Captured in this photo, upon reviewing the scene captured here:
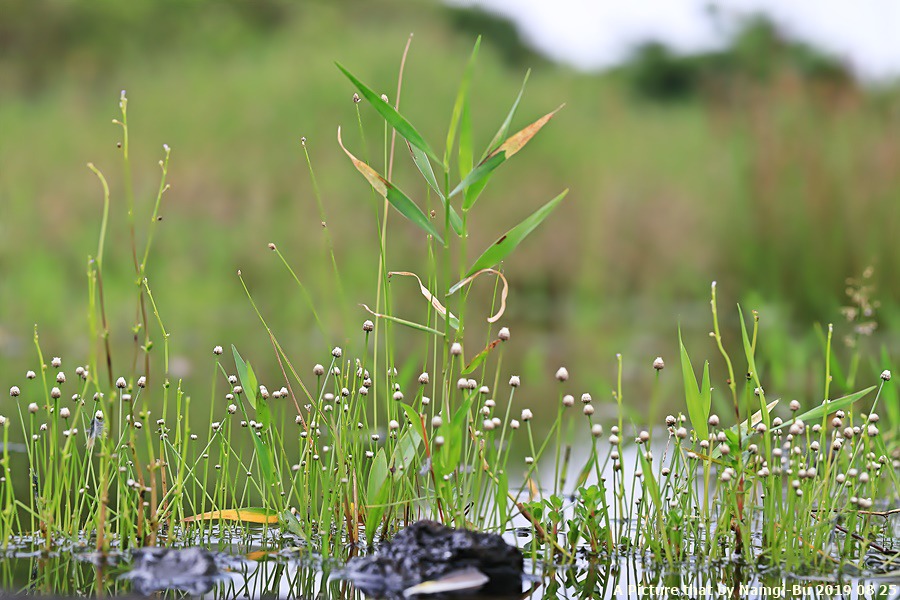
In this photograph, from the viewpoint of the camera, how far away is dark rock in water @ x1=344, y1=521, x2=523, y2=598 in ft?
3.98

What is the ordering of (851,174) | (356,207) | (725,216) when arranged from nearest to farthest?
(851,174)
(725,216)
(356,207)

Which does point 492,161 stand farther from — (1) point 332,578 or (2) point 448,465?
(1) point 332,578

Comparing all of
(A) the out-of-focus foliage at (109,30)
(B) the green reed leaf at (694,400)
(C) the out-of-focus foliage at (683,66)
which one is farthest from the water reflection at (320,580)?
(C) the out-of-focus foliage at (683,66)

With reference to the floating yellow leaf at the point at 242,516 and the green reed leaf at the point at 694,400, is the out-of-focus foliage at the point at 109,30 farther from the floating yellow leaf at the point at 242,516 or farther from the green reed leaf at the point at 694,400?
the green reed leaf at the point at 694,400

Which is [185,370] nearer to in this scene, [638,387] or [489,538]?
[638,387]

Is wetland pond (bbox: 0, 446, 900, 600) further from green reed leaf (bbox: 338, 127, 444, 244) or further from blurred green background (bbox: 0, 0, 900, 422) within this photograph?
blurred green background (bbox: 0, 0, 900, 422)

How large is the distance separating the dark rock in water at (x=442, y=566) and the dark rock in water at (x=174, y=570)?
0.20 meters

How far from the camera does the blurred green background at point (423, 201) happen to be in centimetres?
486

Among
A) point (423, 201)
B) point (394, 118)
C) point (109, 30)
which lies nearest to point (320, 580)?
point (394, 118)

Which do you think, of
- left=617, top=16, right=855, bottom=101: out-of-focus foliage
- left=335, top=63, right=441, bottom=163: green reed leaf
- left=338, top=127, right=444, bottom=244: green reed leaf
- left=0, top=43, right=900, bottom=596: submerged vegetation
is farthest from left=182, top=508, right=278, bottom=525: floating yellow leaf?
left=617, top=16, right=855, bottom=101: out-of-focus foliage

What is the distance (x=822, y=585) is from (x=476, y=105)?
7.09 m

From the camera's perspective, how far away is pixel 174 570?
123cm

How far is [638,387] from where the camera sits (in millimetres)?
3727

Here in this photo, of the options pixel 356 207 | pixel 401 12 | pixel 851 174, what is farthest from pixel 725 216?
pixel 401 12
